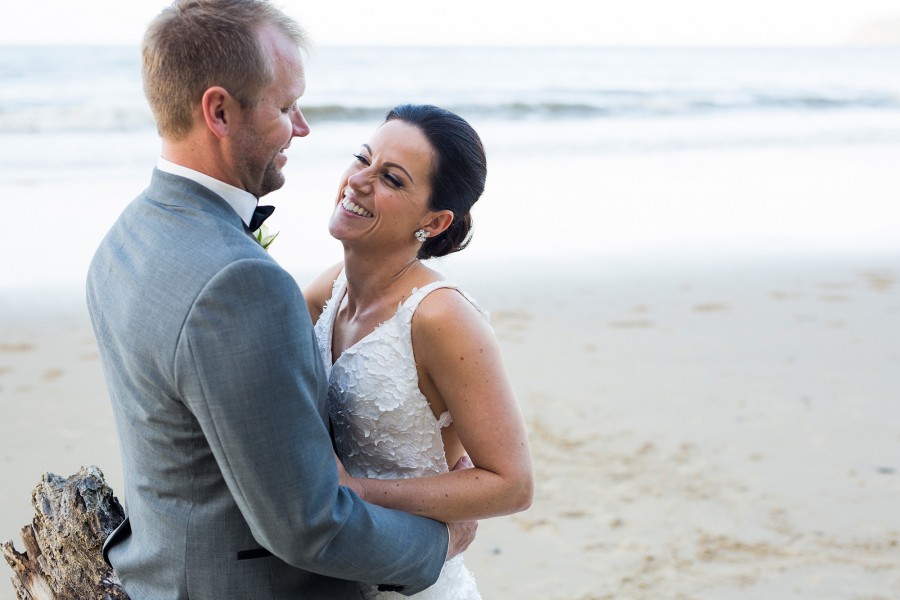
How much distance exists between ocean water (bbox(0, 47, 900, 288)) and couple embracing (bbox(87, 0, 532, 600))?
277 inches

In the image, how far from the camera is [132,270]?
5.87ft

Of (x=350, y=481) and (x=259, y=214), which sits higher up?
(x=259, y=214)

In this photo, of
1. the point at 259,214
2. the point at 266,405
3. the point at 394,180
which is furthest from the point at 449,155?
the point at 266,405

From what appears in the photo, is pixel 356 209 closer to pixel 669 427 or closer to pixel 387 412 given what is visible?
pixel 387 412

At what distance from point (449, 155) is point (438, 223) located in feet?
0.65

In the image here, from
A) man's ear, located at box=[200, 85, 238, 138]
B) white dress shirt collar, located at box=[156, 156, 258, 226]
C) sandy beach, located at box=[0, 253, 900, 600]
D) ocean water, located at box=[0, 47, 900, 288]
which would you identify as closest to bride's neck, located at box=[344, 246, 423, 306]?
white dress shirt collar, located at box=[156, 156, 258, 226]

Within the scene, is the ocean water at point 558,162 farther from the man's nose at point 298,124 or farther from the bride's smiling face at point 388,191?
the man's nose at point 298,124

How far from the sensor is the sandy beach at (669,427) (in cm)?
465

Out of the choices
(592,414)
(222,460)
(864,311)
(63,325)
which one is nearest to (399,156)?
(222,460)

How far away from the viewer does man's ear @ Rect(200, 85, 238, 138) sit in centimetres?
176

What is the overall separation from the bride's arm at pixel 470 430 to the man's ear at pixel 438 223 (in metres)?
0.31

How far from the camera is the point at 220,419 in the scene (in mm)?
1637

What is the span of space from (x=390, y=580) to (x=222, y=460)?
0.50 metres

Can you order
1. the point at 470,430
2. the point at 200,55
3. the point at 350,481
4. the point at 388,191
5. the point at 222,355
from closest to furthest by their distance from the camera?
the point at 222,355, the point at 200,55, the point at 350,481, the point at 470,430, the point at 388,191
